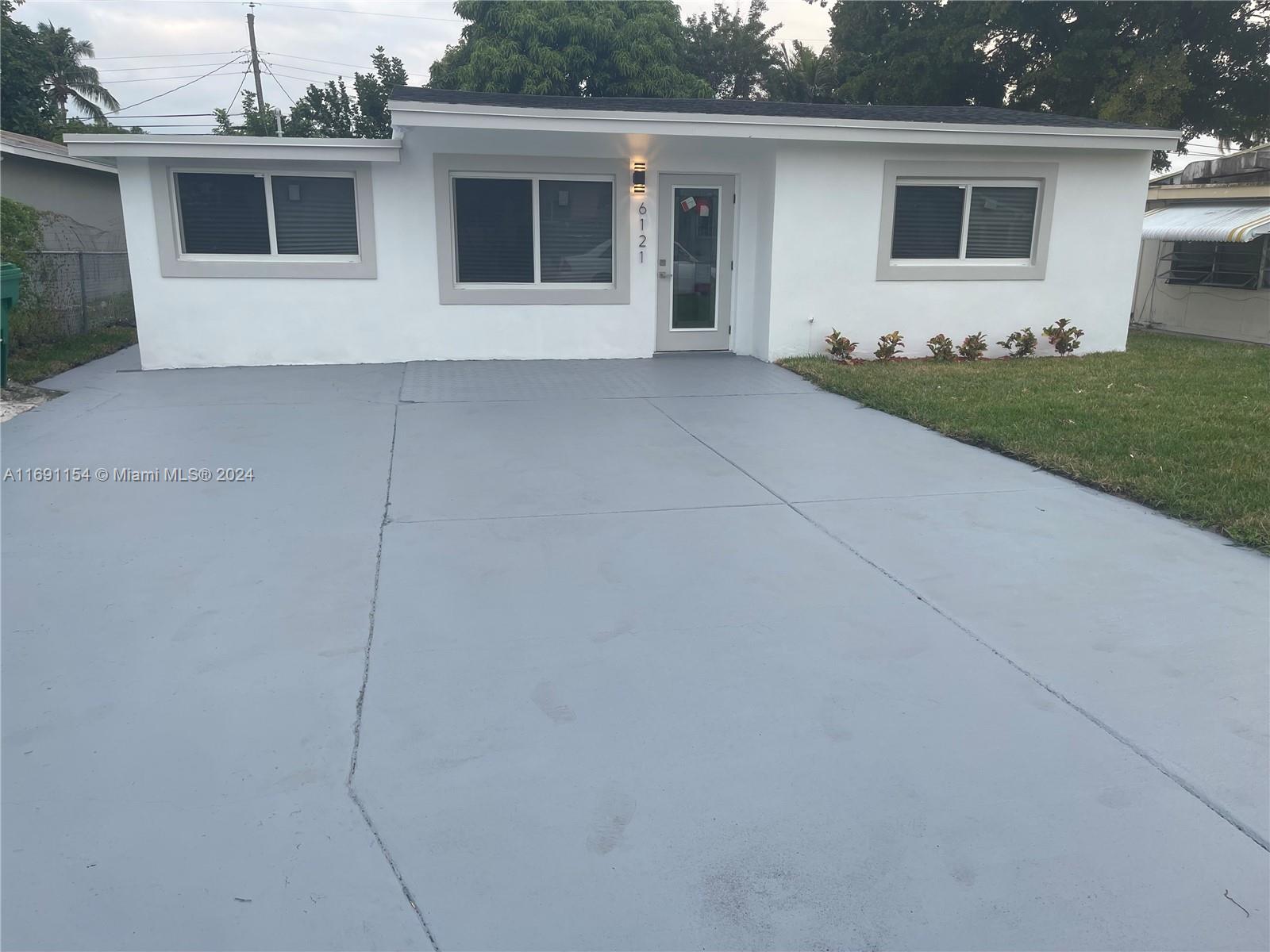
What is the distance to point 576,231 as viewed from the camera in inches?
428

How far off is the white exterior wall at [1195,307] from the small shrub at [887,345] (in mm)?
7404

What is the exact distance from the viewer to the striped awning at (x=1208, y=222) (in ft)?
42.7

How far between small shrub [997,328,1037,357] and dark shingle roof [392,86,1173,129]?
8.40ft

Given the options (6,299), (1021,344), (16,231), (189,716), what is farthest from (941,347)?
(16,231)

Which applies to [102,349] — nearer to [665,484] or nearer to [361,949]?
[665,484]

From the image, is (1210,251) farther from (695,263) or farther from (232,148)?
(232,148)

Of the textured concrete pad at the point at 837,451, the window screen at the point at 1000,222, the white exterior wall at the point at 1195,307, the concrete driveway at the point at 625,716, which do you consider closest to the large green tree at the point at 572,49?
the white exterior wall at the point at 1195,307

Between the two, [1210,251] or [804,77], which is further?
[804,77]

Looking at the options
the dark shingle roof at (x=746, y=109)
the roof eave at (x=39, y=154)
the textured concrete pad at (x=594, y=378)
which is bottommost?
the textured concrete pad at (x=594, y=378)

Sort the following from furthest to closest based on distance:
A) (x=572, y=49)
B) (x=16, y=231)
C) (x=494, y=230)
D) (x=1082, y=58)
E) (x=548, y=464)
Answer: (x=572, y=49) → (x=1082, y=58) → (x=494, y=230) → (x=16, y=231) → (x=548, y=464)

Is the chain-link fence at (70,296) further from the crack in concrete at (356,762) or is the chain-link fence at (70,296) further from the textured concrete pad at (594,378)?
the crack in concrete at (356,762)

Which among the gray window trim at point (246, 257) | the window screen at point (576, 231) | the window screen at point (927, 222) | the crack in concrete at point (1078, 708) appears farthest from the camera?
the window screen at point (927, 222)

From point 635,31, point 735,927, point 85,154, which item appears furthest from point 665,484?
point 635,31

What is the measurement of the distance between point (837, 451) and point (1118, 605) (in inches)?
117
